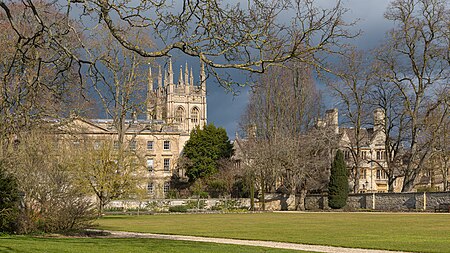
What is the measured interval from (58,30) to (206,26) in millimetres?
2740

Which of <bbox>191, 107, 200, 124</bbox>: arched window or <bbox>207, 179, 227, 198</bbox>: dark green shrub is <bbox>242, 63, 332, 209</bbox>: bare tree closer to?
<bbox>207, 179, 227, 198</bbox>: dark green shrub

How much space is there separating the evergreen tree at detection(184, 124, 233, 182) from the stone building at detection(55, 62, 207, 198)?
286 cm

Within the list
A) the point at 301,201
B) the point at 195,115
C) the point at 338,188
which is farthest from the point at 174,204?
the point at 195,115

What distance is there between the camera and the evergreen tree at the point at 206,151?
60.9 meters

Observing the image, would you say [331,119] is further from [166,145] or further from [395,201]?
[166,145]

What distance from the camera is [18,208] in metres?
17.4

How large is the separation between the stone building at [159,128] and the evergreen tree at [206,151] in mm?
2860

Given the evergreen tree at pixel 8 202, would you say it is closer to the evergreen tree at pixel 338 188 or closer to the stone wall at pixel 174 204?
the stone wall at pixel 174 204

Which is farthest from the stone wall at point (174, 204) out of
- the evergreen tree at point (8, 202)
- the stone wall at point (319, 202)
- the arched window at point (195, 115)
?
the arched window at point (195, 115)

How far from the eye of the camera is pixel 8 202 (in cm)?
1725

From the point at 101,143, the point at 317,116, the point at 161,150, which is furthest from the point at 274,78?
the point at 161,150

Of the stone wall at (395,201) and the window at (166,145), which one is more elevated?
the window at (166,145)

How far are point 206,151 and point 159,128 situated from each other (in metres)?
6.11

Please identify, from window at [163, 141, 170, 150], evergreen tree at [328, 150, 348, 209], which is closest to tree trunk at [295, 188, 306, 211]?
evergreen tree at [328, 150, 348, 209]
